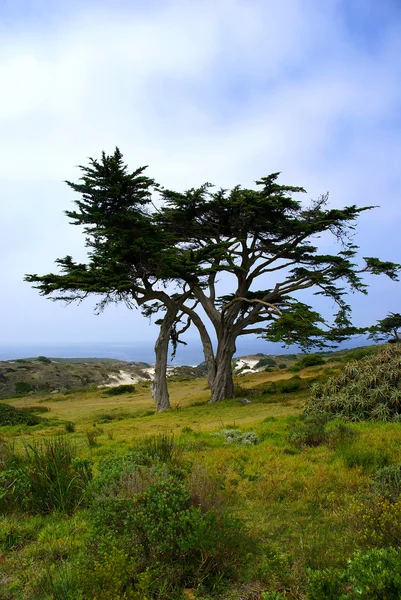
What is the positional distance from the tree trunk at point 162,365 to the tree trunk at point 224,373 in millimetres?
2671

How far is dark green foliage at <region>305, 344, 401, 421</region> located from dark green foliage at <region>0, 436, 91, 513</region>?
24.7 feet

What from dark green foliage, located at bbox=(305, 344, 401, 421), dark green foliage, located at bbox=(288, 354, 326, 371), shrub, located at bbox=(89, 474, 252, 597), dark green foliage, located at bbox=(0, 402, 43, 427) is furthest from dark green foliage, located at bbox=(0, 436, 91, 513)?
dark green foliage, located at bbox=(288, 354, 326, 371)

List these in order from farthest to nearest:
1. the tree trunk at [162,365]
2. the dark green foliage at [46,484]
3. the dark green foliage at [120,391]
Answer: the dark green foliage at [120,391] < the tree trunk at [162,365] < the dark green foliage at [46,484]

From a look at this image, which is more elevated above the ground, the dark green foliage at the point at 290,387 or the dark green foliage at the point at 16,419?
the dark green foliage at the point at 290,387

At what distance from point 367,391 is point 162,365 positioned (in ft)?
39.3

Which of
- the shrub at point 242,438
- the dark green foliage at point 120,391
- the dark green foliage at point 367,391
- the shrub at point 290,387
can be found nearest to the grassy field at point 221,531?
the shrub at point 242,438

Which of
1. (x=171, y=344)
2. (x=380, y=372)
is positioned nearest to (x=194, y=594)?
(x=380, y=372)

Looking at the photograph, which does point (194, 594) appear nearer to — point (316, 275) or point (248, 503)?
point (248, 503)

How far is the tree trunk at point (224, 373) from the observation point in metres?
22.1

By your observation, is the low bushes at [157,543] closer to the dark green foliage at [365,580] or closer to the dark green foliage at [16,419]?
the dark green foliage at [365,580]

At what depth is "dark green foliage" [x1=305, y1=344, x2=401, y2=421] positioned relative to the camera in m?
10.8

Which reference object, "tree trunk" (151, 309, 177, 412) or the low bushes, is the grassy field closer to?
the low bushes

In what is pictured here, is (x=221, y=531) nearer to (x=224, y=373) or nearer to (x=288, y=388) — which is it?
(x=224, y=373)

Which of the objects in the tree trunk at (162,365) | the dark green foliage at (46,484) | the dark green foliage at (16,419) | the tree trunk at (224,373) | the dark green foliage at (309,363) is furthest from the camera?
the dark green foliage at (309,363)
